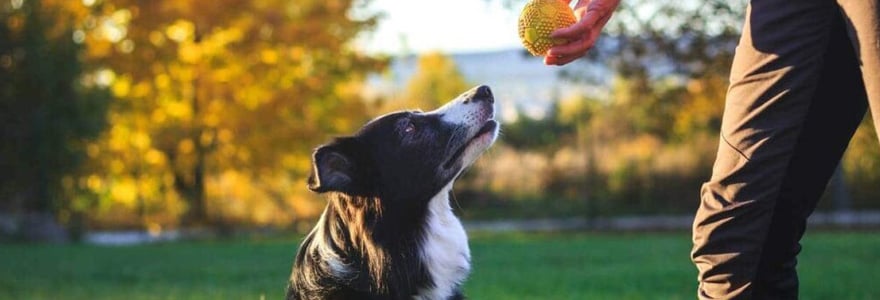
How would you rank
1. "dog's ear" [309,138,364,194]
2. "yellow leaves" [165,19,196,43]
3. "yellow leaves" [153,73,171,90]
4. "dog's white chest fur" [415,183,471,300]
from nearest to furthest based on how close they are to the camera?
"dog's ear" [309,138,364,194]
"dog's white chest fur" [415,183,471,300]
"yellow leaves" [165,19,196,43]
"yellow leaves" [153,73,171,90]

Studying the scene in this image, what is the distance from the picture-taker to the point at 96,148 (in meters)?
21.2

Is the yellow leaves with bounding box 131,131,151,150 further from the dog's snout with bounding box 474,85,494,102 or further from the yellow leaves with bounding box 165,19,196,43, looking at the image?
the dog's snout with bounding box 474,85,494,102

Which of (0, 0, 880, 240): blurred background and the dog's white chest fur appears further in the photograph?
(0, 0, 880, 240): blurred background

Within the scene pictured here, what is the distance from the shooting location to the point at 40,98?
19.0 metres

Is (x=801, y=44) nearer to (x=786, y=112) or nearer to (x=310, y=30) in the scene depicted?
(x=786, y=112)

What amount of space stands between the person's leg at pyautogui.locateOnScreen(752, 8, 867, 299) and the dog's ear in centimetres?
155

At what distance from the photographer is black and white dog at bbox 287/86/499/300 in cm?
391

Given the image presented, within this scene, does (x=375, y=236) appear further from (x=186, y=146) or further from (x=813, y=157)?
(x=186, y=146)

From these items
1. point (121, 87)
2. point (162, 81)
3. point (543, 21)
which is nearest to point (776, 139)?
point (543, 21)

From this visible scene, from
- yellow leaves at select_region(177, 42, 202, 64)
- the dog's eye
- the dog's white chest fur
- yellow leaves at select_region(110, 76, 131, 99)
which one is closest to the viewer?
the dog's white chest fur

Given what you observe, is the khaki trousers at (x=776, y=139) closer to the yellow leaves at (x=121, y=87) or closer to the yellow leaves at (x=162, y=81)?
the yellow leaves at (x=121, y=87)

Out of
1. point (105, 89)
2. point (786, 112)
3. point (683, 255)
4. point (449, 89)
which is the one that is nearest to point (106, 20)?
point (105, 89)

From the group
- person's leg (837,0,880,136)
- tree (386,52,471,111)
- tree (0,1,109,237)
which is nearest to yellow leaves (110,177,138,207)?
tree (0,1,109,237)

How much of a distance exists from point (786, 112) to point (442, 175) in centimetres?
178
